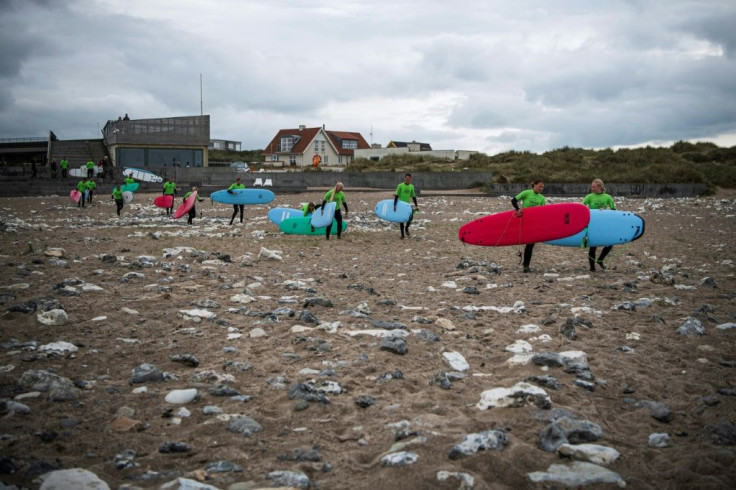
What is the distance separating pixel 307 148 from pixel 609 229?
198ft

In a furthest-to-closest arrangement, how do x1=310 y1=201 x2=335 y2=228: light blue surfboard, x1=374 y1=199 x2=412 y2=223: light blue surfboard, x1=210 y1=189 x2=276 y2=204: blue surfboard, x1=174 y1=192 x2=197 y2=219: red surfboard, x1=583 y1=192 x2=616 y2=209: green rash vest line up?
x1=210 y1=189 x2=276 y2=204: blue surfboard
x1=174 y1=192 x2=197 y2=219: red surfboard
x1=374 y1=199 x2=412 y2=223: light blue surfboard
x1=310 y1=201 x2=335 y2=228: light blue surfboard
x1=583 y1=192 x2=616 y2=209: green rash vest

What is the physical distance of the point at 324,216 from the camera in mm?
14141

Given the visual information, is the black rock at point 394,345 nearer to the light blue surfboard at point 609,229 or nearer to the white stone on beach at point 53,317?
the white stone on beach at point 53,317

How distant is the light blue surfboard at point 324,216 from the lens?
1402cm

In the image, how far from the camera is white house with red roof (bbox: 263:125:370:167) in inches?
2667

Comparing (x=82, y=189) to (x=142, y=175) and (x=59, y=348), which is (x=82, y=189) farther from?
(x=59, y=348)

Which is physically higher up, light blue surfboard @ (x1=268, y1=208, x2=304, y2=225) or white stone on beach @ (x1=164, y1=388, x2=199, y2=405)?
light blue surfboard @ (x1=268, y1=208, x2=304, y2=225)

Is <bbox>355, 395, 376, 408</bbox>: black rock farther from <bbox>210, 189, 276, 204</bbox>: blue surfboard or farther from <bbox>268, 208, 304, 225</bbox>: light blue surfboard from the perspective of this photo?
<bbox>210, 189, 276, 204</bbox>: blue surfboard

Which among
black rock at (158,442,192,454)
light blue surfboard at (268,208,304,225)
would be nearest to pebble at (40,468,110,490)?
black rock at (158,442,192,454)

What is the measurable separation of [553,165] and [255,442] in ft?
139

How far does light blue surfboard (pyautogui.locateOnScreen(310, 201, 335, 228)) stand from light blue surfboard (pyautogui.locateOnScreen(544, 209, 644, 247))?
628 cm

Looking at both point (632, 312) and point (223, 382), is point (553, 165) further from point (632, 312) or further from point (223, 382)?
point (223, 382)

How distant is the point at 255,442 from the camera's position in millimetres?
3314

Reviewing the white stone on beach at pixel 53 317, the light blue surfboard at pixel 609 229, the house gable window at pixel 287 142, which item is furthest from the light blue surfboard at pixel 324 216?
the house gable window at pixel 287 142
